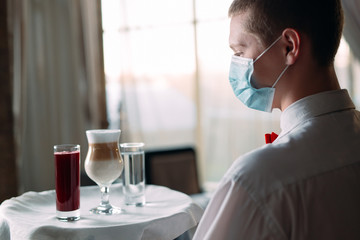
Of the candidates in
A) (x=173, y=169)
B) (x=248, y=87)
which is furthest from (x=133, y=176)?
(x=173, y=169)

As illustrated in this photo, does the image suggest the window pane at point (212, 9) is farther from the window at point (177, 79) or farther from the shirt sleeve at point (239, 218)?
the shirt sleeve at point (239, 218)

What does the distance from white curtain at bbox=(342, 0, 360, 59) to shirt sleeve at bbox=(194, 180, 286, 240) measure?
2.78 m

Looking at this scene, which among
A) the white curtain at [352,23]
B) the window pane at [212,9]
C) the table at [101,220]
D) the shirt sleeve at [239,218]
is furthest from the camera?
the window pane at [212,9]

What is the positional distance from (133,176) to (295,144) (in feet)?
2.16

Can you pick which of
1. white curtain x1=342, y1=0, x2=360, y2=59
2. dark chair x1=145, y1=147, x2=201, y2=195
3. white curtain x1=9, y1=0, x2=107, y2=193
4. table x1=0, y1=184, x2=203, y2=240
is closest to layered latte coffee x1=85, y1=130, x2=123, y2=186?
table x1=0, y1=184, x2=203, y2=240

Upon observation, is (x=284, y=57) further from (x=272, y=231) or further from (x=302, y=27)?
(x=272, y=231)

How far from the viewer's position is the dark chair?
2.94m

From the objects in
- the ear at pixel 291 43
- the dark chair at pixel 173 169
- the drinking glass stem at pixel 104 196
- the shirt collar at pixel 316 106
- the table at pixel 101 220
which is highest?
the ear at pixel 291 43

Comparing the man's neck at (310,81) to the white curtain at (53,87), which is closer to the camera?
the man's neck at (310,81)

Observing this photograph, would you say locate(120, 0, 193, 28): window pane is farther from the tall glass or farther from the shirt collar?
the shirt collar

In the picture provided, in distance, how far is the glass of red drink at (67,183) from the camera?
1.20 metres

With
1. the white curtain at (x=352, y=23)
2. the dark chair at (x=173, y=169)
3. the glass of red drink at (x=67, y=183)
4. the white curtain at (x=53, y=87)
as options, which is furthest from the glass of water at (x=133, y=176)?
the white curtain at (x=53, y=87)

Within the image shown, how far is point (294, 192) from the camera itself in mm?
794

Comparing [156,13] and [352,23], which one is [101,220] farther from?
[156,13]
